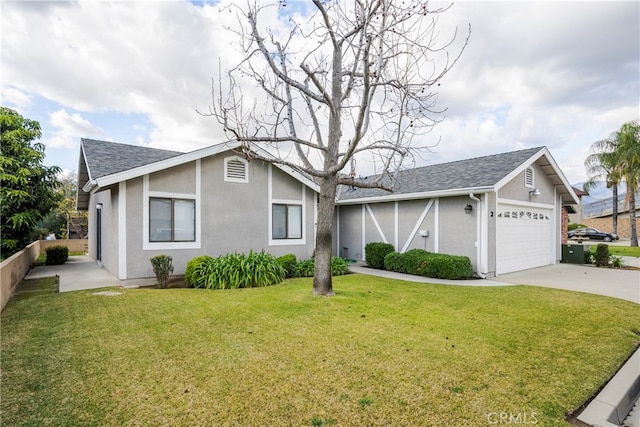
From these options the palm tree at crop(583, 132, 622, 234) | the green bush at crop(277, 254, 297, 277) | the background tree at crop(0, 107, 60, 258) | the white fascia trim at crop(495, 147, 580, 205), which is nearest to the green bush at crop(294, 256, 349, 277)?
the green bush at crop(277, 254, 297, 277)

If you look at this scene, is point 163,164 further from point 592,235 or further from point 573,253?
point 592,235

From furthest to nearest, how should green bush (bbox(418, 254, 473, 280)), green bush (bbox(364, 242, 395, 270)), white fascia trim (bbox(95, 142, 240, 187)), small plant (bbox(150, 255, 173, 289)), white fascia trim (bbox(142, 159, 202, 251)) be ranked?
green bush (bbox(364, 242, 395, 270)) → green bush (bbox(418, 254, 473, 280)) → white fascia trim (bbox(142, 159, 202, 251)) → small plant (bbox(150, 255, 173, 289)) → white fascia trim (bbox(95, 142, 240, 187))

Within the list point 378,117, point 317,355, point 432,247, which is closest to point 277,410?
point 317,355

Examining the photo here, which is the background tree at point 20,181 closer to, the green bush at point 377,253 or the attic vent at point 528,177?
the green bush at point 377,253

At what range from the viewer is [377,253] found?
13.1m

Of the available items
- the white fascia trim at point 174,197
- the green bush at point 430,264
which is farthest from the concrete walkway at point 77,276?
the green bush at point 430,264

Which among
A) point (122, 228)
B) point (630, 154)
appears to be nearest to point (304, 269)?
point (122, 228)

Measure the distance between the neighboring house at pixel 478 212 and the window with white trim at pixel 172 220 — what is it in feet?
20.1

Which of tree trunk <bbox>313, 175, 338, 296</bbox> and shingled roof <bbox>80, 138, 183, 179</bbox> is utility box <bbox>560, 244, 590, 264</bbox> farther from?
shingled roof <bbox>80, 138, 183, 179</bbox>

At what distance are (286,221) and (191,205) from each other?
3.31 metres

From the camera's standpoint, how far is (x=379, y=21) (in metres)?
6.35

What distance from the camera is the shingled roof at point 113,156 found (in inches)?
375

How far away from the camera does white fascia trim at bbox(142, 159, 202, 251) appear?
9.35 meters

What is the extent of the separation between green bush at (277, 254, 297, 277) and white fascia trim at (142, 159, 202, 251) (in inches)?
102
